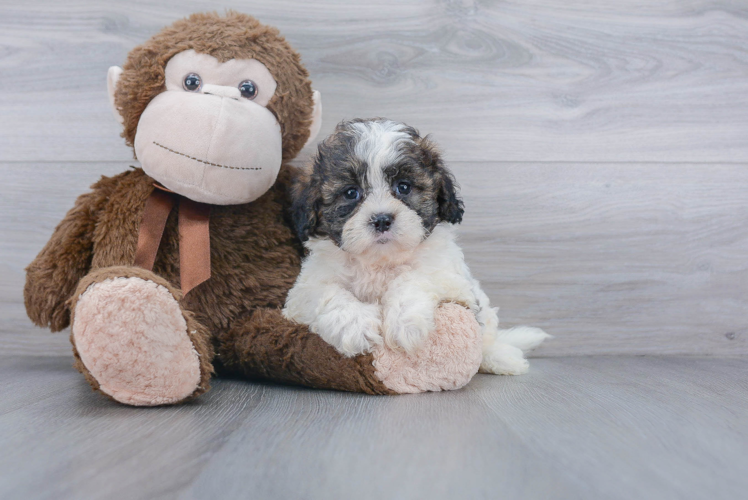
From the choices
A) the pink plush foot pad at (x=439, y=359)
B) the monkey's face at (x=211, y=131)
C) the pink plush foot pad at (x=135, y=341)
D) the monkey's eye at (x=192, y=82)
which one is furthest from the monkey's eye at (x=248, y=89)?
the pink plush foot pad at (x=439, y=359)

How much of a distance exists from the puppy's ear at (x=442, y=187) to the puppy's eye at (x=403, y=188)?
3.4 inches

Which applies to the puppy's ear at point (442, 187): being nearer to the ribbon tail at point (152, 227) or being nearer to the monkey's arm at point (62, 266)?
the ribbon tail at point (152, 227)

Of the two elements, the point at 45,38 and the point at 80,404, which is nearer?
the point at 80,404

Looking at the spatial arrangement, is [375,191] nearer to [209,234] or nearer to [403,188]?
[403,188]

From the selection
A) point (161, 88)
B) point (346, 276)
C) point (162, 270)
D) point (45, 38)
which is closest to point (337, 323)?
point (346, 276)

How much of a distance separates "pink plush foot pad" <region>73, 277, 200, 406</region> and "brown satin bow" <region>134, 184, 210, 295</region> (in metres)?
0.28

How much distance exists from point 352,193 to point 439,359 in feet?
1.55

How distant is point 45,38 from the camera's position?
196 cm

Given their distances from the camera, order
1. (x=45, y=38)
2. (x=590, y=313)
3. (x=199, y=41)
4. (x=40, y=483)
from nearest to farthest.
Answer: (x=40, y=483) < (x=199, y=41) < (x=45, y=38) < (x=590, y=313)

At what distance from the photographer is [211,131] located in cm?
140

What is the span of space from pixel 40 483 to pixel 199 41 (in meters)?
1.11

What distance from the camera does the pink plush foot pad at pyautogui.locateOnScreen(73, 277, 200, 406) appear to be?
1.17 metres

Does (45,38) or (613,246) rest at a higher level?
(45,38)

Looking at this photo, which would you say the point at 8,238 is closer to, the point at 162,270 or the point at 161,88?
the point at 162,270
